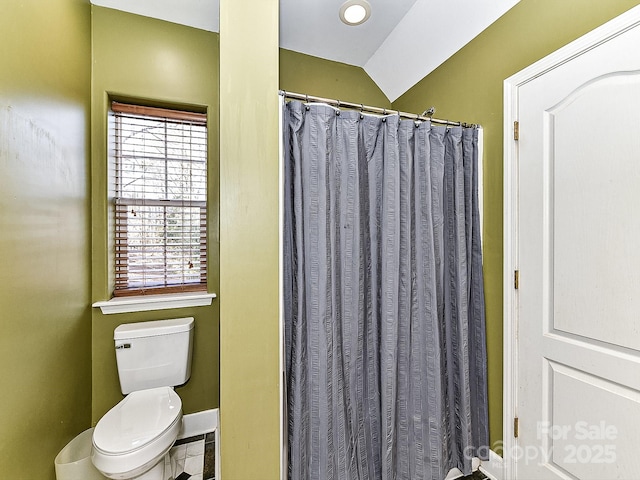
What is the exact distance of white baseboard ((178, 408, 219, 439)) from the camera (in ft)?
6.40

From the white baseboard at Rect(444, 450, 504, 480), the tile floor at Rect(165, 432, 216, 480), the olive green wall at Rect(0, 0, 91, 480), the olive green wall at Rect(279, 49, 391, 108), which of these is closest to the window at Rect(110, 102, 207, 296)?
the olive green wall at Rect(0, 0, 91, 480)

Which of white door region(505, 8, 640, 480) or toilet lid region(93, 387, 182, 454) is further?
toilet lid region(93, 387, 182, 454)

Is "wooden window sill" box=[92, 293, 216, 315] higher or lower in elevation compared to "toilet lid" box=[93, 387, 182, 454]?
higher

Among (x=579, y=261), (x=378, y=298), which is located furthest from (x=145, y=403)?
(x=579, y=261)

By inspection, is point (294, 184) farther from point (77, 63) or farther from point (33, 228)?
point (77, 63)

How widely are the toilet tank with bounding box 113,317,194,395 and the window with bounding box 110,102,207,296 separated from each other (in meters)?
0.32

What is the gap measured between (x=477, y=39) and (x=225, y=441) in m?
2.38

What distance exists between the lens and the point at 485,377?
1.59 meters

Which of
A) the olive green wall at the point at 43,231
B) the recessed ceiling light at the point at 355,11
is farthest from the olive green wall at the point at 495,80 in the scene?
the olive green wall at the point at 43,231

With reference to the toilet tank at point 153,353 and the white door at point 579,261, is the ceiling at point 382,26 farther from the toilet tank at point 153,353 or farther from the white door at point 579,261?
the toilet tank at point 153,353

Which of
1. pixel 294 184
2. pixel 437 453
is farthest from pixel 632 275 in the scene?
pixel 294 184

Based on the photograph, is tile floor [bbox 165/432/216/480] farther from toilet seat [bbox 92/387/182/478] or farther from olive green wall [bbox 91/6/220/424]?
toilet seat [bbox 92/387/182/478]

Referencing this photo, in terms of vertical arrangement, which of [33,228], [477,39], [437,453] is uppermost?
[477,39]

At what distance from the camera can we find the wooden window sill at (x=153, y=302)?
69.8 inches
